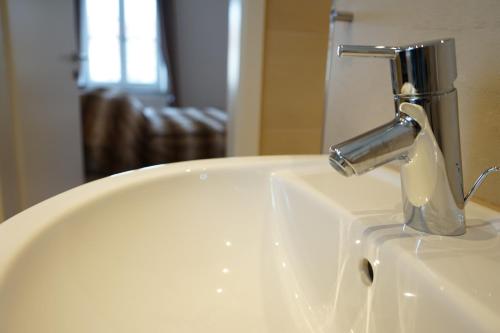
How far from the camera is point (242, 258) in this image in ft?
1.74

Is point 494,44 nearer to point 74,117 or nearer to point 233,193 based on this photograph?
point 233,193

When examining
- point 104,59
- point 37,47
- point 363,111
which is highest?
point 104,59

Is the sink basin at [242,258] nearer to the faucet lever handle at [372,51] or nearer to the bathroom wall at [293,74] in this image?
the faucet lever handle at [372,51]

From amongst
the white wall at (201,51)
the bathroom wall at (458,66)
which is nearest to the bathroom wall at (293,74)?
the bathroom wall at (458,66)

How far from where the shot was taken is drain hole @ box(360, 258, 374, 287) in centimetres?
38

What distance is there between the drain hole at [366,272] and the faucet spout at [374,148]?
0.10m

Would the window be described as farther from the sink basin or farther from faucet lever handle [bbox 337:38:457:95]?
faucet lever handle [bbox 337:38:457:95]

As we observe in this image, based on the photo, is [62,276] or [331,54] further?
[331,54]

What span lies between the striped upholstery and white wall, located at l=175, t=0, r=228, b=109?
2262 mm

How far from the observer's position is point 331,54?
0.77 meters

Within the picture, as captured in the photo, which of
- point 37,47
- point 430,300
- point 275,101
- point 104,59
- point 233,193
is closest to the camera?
point 430,300

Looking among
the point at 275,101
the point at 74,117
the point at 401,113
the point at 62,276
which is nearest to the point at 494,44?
the point at 401,113

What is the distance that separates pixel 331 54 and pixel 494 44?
0.38 metres

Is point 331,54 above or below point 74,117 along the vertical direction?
above
